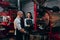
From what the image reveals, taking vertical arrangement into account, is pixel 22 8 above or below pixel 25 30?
above

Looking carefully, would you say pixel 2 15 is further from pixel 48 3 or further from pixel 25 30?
pixel 48 3

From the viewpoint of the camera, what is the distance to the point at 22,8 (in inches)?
225

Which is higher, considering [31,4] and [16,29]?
[31,4]

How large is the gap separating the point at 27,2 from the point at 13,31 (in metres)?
0.63

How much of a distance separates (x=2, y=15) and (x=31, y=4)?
1.97ft

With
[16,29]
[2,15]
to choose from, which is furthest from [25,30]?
[2,15]

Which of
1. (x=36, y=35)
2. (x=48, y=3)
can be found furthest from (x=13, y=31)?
(x=48, y=3)

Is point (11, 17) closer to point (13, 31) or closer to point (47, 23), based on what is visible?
point (13, 31)

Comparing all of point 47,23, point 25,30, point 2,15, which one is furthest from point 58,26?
point 2,15

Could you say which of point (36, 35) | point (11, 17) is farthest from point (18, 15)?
point (36, 35)

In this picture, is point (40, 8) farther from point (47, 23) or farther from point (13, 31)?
point (13, 31)

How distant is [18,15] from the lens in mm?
5734

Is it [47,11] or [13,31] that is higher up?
[47,11]

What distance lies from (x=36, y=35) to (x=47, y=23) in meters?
0.32
